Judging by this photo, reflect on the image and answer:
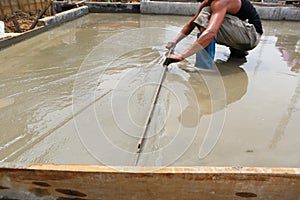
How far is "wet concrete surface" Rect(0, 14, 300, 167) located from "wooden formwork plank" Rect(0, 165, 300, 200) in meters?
0.13

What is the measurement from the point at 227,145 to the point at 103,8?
5.49 meters

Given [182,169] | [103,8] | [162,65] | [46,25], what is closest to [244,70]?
[162,65]

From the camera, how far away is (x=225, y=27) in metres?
2.63

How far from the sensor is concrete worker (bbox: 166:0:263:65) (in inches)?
93.2

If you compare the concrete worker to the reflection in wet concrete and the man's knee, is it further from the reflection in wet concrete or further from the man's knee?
the reflection in wet concrete

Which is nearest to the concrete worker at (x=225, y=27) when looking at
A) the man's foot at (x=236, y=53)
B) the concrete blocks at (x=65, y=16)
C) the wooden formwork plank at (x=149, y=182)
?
the man's foot at (x=236, y=53)

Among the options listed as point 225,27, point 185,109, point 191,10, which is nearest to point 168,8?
point 191,10

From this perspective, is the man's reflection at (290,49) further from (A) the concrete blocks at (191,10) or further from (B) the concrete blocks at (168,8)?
(B) the concrete blocks at (168,8)

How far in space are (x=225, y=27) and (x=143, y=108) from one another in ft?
4.67

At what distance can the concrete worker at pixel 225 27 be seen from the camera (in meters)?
2.37

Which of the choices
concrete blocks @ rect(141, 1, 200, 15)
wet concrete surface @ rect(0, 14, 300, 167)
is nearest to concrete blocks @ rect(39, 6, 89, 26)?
wet concrete surface @ rect(0, 14, 300, 167)

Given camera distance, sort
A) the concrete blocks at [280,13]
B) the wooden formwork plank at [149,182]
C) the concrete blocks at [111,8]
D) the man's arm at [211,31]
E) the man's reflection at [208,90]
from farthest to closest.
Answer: the concrete blocks at [111,8] → the concrete blocks at [280,13] → the man's arm at [211,31] → the man's reflection at [208,90] → the wooden formwork plank at [149,182]

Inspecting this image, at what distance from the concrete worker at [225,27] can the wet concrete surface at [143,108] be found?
8.0 inches

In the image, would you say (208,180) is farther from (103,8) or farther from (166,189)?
(103,8)
